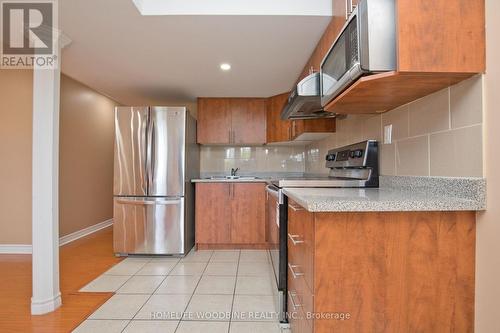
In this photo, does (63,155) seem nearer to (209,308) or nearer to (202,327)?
(209,308)

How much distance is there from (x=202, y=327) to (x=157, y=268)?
4.03ft

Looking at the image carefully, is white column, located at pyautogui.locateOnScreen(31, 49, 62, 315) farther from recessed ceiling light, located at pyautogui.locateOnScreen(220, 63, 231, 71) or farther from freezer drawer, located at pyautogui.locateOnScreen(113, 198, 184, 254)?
recessed ceiling light, located at pyautogui.locateOnScreen(220, 63, 231, 71)

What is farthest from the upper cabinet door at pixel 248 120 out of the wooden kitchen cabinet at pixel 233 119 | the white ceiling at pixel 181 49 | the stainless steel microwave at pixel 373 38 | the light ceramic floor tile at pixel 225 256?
the stainless steel microwave at pixel 373 38

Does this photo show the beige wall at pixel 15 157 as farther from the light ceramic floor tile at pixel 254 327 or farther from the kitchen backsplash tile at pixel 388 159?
the kitchen backsplash tile at pixel 388 159

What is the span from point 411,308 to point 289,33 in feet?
6.43

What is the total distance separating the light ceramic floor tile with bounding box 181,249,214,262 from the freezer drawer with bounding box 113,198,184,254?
4.5 inches

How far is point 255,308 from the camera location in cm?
193

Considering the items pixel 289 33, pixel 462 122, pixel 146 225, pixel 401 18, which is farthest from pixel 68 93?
pixel 462 122

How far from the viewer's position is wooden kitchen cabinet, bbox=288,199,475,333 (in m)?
0.94

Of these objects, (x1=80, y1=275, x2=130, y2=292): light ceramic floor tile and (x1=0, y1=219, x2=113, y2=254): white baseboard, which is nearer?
(x1=80, y1=275, x2=130, y2=292): light ceramic floor tile

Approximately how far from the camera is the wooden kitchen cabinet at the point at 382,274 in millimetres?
941

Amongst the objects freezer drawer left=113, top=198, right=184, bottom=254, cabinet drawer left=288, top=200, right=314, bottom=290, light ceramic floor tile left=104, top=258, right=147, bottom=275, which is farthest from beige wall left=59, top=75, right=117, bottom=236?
cabinet drawer left=288, top=200, right=314, bottom=290

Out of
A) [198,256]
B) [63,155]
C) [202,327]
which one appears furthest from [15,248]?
[202,327]

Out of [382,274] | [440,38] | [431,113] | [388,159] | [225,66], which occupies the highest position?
[225,66]
